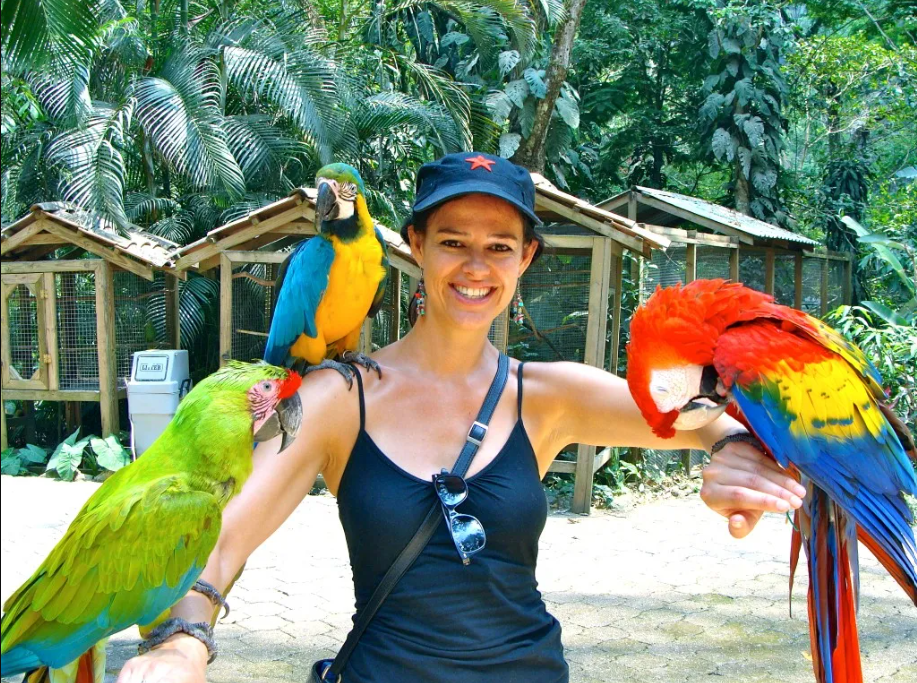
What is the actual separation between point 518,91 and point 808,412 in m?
8.09

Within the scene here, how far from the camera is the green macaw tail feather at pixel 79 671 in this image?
4.61 ft

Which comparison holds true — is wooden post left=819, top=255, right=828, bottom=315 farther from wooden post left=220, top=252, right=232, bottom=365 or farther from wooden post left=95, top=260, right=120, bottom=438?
wooden post left=95, top=260, right=120, bottom=438

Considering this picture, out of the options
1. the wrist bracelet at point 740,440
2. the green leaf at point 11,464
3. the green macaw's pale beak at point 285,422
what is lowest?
the green leaf at point 11,464

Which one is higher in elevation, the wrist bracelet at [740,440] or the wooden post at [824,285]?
the wooden post at [824,285]

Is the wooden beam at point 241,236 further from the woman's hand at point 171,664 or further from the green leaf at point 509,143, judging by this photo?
the woman's hand at point 171,664

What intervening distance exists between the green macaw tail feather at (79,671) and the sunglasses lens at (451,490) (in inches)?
26.7

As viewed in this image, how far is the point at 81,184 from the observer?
7.12m

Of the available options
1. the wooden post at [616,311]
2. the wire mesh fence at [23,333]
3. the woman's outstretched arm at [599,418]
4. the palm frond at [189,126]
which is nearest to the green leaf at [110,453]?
the wire mesh fence at [23,333]

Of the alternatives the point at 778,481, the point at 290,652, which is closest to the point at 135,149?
the point at 290,652

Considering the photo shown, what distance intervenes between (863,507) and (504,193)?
89 cm

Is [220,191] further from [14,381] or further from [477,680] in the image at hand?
[477,680]

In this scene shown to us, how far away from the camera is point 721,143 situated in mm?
10508

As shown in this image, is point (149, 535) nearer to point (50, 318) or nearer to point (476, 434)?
point (476, 434)

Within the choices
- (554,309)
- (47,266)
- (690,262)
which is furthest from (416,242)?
(47,266)
